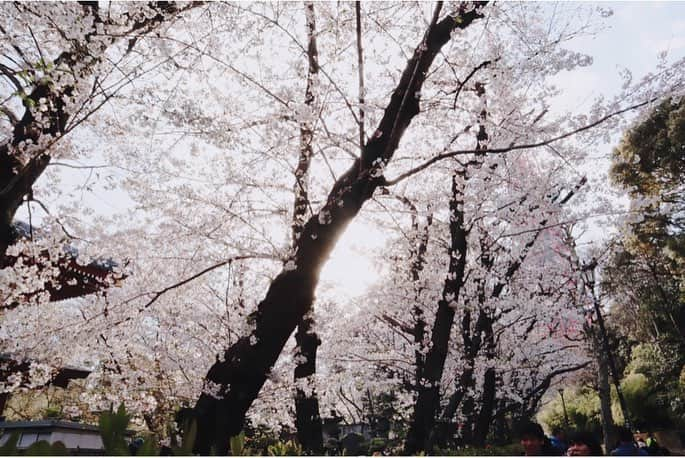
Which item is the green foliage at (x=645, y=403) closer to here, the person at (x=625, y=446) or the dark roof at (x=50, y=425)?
the person at (x=625, y=446)

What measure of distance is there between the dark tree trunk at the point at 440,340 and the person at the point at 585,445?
2.42 metres

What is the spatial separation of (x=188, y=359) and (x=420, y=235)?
6.34m

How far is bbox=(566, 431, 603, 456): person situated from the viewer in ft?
18.9

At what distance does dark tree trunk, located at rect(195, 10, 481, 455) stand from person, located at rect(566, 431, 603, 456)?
4589 millimetres

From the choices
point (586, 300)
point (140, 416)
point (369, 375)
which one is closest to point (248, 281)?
point (140, 416)

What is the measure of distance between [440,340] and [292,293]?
4.87 m

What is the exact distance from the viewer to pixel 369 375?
1686cm

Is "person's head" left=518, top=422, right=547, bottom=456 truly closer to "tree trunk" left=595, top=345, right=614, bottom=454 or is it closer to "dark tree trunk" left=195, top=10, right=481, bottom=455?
"dark tree trunk" left=195, top=10, right=481, bottom=455

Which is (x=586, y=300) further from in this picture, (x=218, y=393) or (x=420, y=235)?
(x=218, y=393)

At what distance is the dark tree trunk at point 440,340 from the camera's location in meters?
8.02

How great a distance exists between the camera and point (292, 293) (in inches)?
160

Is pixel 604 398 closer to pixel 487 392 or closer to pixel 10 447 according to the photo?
pixel 487 392

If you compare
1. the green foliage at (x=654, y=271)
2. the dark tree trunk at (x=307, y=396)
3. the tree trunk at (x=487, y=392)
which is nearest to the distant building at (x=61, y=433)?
the dark tree trunk at (x=307, y=396)

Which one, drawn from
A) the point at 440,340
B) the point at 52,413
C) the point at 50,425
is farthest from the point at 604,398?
the point at 52,413
